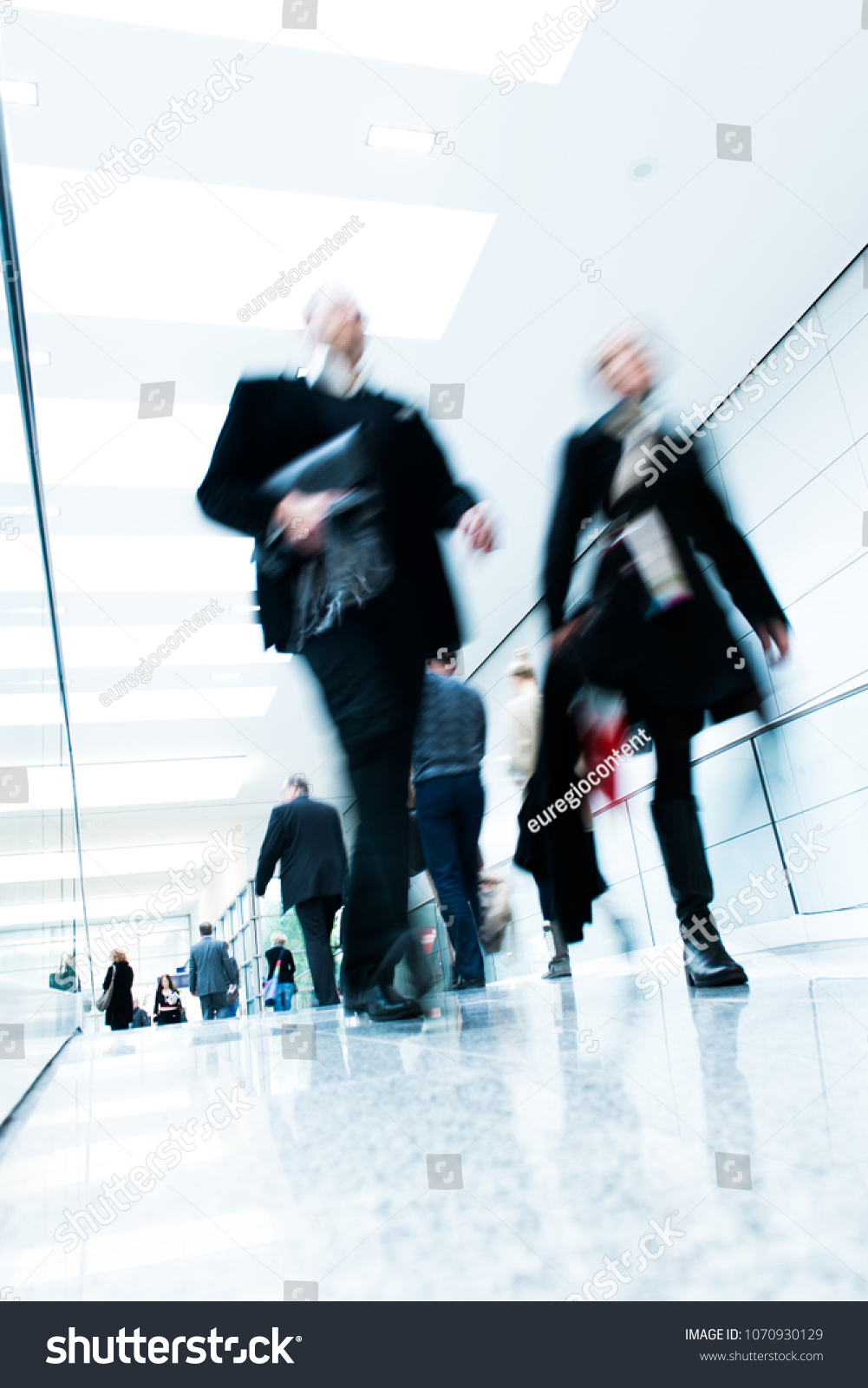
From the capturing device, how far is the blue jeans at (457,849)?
3.31 meters

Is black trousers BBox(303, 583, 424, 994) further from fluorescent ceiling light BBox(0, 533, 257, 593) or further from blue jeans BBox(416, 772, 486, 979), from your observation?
fluorescent ceiling light BBox(0, 533, 257, 593)

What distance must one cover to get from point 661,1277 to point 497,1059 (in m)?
0.82

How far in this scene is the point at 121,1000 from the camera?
339 inches

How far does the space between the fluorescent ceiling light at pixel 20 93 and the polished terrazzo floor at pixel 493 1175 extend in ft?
13.0

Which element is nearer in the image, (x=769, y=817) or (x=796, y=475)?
(x=769, y=817)

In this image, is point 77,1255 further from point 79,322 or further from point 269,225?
point 79,322

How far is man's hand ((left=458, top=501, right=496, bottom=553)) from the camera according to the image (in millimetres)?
1938

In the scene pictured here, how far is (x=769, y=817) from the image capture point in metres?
4.18

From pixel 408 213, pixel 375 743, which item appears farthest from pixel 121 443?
pixel 375 743

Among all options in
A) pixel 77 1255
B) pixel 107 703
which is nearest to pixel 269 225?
pixel 77 1255
